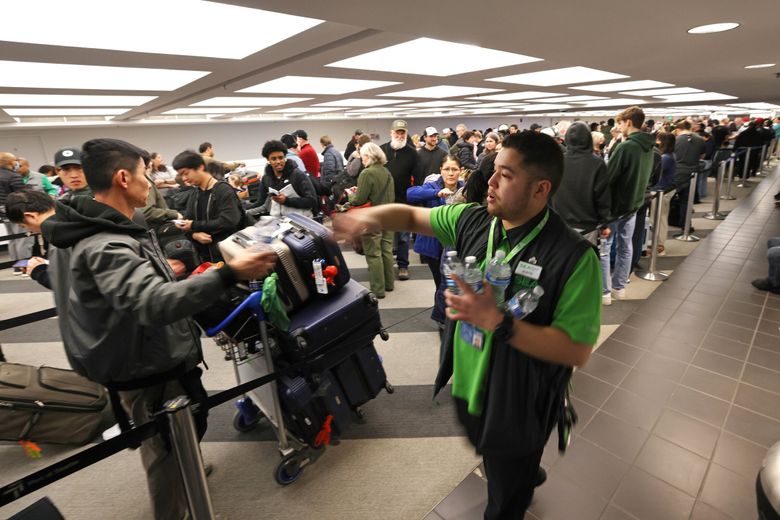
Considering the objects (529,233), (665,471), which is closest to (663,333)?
(665,471)

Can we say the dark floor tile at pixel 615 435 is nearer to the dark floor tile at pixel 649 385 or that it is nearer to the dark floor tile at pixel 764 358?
the dark floor tile at pixel 649 385

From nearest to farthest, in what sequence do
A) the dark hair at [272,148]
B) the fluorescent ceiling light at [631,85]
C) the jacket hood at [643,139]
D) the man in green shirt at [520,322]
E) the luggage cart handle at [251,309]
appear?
the man in green shirt at [520,322]
the luggage cart handle at [251,309]
the jacket hood at [643,139]
the dark hair at [272,148]
the fluorescent ceiling light at [631,85]

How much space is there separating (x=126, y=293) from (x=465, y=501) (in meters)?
1.85

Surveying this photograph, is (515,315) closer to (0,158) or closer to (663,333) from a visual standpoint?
(663,333)

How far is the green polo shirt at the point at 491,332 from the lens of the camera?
46.6 inches

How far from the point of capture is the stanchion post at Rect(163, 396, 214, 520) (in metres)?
1.34

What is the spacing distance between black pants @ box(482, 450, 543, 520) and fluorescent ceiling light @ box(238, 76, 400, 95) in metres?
4.35

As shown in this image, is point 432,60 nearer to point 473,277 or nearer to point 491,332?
point 473,277

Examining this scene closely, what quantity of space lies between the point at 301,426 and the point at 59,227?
4.96ft

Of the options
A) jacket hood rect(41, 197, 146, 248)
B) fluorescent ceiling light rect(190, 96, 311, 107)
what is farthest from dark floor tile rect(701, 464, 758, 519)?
fluorescent ceiling light rect(190, 96, 311, 107)

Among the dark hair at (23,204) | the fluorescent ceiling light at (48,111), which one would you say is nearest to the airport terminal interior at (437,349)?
the dark hair at (23,204)

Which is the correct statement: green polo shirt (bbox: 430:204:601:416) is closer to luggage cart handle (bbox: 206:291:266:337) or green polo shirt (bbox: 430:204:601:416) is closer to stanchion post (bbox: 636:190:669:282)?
luggage cart handle (bbox: 206:291:266:337)

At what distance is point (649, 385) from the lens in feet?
→ 9.27

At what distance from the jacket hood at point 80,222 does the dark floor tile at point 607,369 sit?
3172 millimetres
